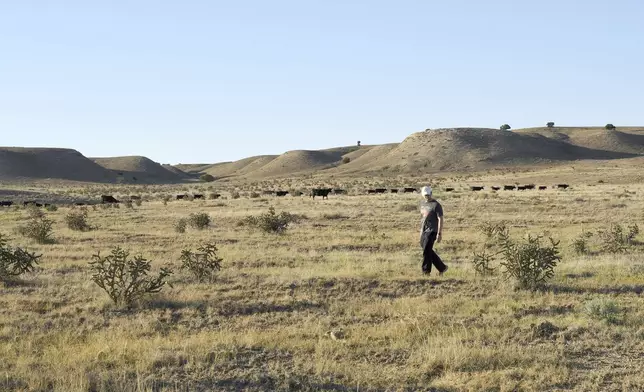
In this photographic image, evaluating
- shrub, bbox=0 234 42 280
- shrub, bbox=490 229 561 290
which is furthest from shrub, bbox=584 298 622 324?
shrub, bbox=0 234 42 280

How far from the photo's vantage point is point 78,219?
79.3 ft

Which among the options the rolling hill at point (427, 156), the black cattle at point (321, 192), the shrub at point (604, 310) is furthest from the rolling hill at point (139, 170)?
the shrub at point (604, 310)

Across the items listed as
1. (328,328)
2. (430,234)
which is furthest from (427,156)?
(328,328)

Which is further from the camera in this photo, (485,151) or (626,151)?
(626,151)

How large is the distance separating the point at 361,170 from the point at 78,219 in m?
97.5

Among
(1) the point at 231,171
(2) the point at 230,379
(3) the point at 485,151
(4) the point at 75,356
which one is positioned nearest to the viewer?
(2) the point at 230,379

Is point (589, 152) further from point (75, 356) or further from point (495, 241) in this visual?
point (75, 356)

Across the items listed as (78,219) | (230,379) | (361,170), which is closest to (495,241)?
(230,379)

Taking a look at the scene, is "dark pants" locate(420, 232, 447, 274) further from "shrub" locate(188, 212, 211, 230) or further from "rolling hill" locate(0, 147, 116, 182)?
"rolling hill" locate(0, 147, 116, 182)

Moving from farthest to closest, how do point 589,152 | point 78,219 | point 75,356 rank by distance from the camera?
1. point 589,152
2. point 78,219
3. point 75,356

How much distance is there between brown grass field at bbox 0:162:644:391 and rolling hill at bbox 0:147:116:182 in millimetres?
123025

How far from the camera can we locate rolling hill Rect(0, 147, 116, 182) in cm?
12712

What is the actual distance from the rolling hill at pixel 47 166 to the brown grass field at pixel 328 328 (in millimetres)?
123025

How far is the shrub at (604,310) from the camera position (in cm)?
836
